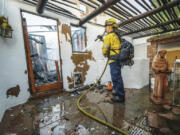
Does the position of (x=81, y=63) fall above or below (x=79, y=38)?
below

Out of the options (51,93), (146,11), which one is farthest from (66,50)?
(146,11)

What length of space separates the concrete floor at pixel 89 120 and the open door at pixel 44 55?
107 cm

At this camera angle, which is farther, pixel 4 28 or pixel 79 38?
pixel 79 38

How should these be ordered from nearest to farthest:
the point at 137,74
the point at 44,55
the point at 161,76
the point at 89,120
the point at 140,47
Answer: the point at 89,120 → the point at 161,76 → the point at 137,74 → the point at 44,55 → the point at 140,47

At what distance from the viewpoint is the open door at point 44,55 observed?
120 inches

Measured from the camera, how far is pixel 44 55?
4332 millimetres

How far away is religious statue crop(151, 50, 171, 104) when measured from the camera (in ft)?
7.03

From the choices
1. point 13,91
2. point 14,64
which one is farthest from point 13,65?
point 13,91

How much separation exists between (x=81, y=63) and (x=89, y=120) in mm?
2507

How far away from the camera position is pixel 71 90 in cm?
333

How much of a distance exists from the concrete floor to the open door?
1.07 metres

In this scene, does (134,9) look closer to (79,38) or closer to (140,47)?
(79,38)

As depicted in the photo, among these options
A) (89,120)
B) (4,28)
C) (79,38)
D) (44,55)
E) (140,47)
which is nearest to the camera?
(89,120)

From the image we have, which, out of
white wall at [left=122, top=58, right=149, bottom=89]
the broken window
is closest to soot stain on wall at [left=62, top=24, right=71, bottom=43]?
the broken window
